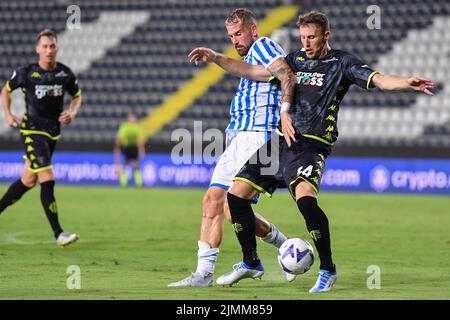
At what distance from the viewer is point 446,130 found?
2300 centimetres

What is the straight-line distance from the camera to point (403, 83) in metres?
6.89

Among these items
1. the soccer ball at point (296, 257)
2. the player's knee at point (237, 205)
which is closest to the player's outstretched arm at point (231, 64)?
the player's knee at point (237, 205)

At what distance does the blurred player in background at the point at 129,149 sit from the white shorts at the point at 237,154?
15639 mm

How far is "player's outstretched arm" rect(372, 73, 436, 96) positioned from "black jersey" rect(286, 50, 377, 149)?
278mm

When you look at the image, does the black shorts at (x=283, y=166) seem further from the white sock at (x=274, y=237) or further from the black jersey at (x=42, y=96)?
the black jersey at (x=42, y=96)

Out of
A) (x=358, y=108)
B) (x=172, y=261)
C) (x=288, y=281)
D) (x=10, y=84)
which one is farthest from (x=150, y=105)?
(x=288, y=281)

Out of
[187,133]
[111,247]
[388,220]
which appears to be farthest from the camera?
[187,133]

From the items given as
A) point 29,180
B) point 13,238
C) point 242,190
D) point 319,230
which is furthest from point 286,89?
point 13,238

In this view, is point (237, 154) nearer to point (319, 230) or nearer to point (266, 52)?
point (266, 52)

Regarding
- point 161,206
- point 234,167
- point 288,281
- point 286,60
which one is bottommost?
point 161,206

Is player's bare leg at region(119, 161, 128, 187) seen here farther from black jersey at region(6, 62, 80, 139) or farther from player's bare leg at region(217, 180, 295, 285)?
player's bare leg at region(217, 180, 295, 285)

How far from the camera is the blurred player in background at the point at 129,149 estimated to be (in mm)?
23391
